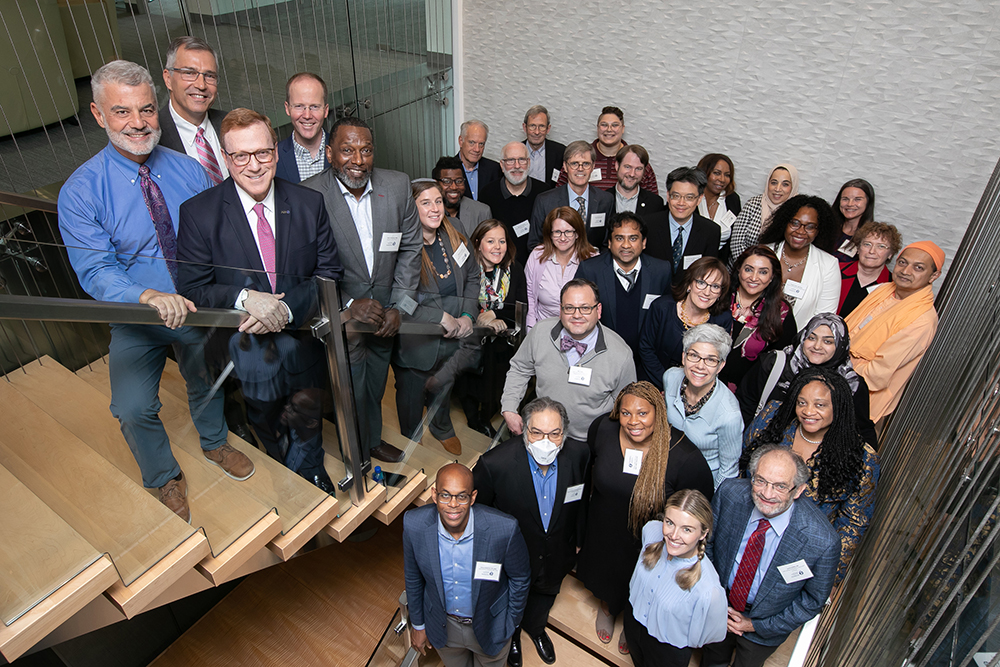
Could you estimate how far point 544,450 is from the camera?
259 centimetres

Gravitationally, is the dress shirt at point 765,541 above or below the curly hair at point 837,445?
below

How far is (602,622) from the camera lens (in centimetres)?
312

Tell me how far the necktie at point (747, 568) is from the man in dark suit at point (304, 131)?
8.78ft

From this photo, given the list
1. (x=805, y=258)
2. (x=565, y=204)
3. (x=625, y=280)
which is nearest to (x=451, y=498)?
(x=625, y=280)

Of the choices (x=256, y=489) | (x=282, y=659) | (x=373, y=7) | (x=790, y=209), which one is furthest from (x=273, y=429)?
(x=373, y=7)

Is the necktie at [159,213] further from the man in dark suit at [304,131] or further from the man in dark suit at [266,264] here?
the man in dark suit at [304,131]

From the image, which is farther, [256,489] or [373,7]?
[373,7]

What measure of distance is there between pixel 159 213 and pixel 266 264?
47cm

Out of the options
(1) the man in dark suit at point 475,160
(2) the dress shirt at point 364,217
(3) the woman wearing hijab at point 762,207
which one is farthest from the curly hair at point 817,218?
(2) the dress shirt at point 364,217

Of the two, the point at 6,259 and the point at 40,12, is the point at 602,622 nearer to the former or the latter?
the point at 6,259

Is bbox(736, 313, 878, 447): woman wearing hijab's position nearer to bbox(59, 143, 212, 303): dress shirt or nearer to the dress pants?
the dress pants

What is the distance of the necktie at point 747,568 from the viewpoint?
2.40 meters

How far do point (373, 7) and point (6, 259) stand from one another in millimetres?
3718

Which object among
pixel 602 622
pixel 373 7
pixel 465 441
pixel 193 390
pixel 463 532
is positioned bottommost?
pixel 602 622
